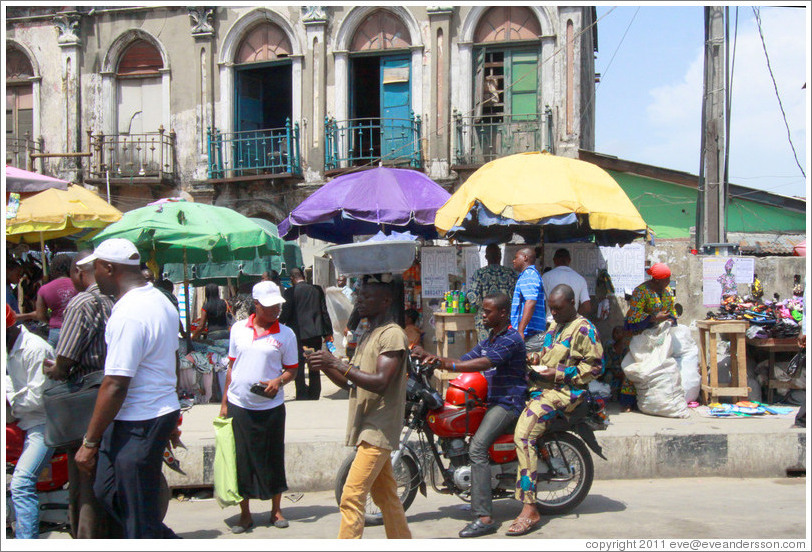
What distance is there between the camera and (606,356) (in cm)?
886

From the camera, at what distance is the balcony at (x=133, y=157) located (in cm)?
1748

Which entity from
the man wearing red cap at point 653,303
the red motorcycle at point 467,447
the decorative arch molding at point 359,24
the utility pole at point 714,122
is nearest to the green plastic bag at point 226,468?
the red motorcycle at point 467,447

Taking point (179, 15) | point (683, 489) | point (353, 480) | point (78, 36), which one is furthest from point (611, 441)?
point (78, 36)

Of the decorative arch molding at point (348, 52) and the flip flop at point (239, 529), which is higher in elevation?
the decorative arch molding at point (348, 52)

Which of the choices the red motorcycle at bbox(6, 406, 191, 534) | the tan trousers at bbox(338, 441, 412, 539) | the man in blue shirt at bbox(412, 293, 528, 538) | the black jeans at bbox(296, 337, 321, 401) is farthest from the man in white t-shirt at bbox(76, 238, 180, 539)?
the black jeans at bbox(296, 337, 321, 401)

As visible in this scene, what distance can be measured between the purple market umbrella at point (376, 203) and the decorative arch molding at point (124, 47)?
909cm

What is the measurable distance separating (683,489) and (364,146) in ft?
37.8

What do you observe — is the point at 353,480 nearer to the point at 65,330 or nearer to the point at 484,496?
the point at 484,496

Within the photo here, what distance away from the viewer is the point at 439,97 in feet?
53.6

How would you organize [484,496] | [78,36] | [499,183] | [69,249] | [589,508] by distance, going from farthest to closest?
[78,36]
[69,249]
[499,183]
[589,508]
[484,496]

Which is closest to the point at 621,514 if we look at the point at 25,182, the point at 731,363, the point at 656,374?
the point at 656,374

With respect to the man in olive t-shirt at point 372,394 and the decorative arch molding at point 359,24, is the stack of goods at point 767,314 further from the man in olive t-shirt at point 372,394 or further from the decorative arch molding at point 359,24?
the decorative arch molding at point 359,24

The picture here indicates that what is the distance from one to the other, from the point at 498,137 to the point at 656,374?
8854 mm

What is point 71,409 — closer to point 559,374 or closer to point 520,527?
point 520,527
